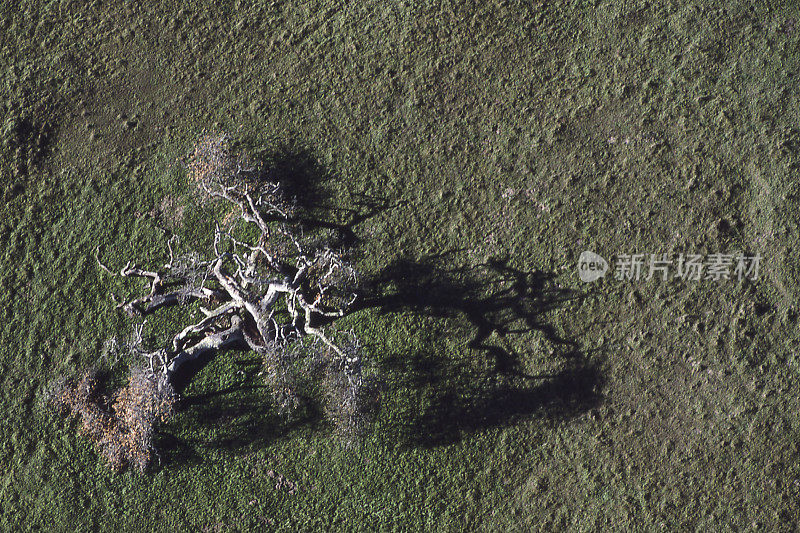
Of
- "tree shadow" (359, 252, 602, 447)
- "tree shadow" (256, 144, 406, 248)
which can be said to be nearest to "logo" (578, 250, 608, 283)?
"tree shadow" (359, 252, 602, 447)

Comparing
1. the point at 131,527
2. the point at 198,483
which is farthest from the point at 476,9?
the point at 131,527

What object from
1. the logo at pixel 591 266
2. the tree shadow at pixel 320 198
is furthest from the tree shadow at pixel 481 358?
the tree shadow at pixel 320 198
